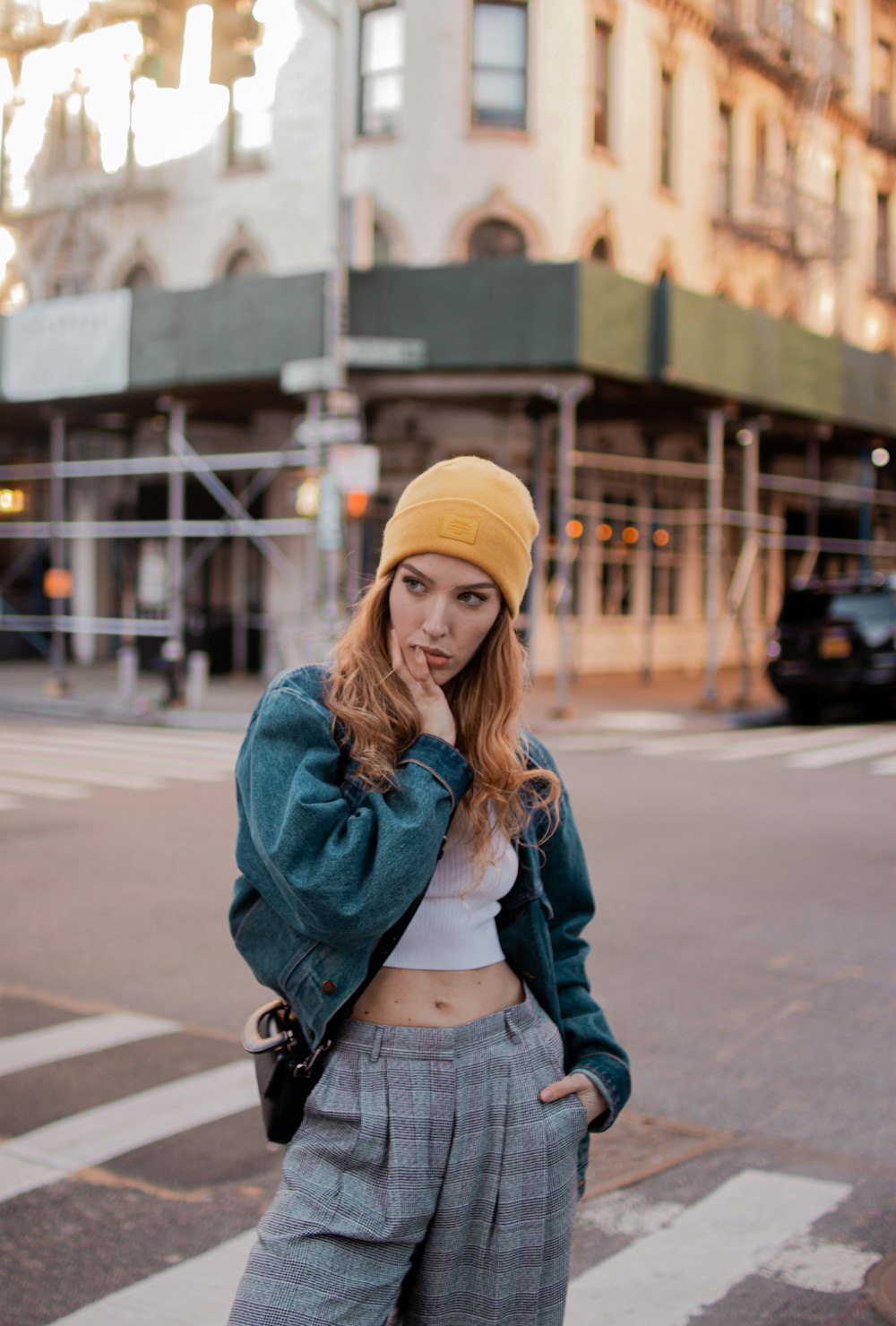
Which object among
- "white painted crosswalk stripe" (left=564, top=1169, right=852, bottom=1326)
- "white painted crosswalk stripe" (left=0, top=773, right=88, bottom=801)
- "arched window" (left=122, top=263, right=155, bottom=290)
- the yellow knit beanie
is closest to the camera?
the yellow knit beanie

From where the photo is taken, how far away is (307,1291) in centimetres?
200

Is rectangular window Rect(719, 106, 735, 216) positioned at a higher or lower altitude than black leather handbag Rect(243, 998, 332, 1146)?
higher

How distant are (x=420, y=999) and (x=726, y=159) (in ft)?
89.4

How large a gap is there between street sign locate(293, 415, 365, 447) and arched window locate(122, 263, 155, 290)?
9740 millimetres

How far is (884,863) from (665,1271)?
5.86m

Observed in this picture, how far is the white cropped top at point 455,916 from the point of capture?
223 centimetres

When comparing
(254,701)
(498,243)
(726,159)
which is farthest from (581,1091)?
(726,159)

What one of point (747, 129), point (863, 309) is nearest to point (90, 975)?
point (747, 129)

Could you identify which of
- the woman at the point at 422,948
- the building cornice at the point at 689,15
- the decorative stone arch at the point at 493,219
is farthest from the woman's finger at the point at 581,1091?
the building cornice at the point at 689,15

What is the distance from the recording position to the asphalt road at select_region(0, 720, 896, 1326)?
3729 mm

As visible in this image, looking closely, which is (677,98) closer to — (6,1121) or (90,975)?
(90,975)

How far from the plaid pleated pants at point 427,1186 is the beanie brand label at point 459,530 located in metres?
0.77

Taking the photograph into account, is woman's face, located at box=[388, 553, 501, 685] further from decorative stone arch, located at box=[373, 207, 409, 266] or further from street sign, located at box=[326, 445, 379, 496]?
decorative stone arch, located at box=[373, 207, 409, 266]

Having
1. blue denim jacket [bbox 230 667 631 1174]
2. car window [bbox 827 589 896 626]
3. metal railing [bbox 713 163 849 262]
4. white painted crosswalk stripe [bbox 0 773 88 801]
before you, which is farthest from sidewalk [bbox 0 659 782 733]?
blue denim jacket [bbox 230 667 631 1174]
